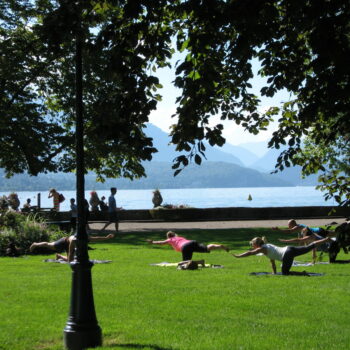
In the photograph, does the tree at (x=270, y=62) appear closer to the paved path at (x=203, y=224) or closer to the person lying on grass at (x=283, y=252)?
the person lying on grass at (x=283, y=252)

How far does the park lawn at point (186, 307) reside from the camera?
764cm

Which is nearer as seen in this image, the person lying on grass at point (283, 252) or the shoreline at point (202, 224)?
the person lying on grass at point (283, 252)

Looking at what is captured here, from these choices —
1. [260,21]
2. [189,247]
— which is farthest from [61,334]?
[189,247]

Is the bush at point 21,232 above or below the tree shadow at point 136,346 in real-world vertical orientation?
above

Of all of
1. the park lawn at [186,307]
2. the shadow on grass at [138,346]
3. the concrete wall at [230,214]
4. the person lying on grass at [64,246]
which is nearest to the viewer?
the shadow on grass at [138,346]

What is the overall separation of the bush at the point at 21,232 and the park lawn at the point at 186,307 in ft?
14.1

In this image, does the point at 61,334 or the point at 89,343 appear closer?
the point at 89,343

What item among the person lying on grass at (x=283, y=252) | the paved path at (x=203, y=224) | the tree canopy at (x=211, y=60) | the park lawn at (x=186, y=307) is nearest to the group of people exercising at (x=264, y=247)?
the person lying on grass at (x=283, y=252)

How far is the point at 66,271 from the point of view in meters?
14.7

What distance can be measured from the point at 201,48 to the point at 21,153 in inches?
1017

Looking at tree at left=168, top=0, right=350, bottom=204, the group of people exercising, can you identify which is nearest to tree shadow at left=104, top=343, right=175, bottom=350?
tree at left=168, top=0, right=350, bottom=204

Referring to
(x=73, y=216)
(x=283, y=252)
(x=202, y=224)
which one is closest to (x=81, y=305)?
(x=283, y=252)

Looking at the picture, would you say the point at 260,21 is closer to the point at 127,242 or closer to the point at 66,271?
the point at 66,271

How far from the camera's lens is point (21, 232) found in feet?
68.1
